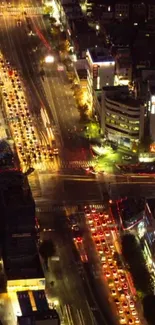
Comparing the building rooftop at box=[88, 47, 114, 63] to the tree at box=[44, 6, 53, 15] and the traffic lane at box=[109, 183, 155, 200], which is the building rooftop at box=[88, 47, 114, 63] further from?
the tree at box=[44, 6, 53, 15]

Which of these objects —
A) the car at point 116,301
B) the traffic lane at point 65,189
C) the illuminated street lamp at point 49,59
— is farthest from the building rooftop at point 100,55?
the car at point 116,301

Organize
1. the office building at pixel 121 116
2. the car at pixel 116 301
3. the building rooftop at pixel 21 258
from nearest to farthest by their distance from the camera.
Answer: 1. the car at pixel 116 301
2. the building rooftop at pixel 21 258
3. the office building at pixel 121 116

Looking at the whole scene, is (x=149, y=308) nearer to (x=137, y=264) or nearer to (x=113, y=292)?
(x=113, y=292)

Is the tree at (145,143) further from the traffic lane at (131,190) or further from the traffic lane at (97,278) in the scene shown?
the traffic lane at (97,278)

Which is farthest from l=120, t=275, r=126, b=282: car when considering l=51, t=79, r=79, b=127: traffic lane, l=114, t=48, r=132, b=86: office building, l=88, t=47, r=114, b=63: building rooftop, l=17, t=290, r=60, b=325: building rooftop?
l=114, t=48, r=132, b=86: office building

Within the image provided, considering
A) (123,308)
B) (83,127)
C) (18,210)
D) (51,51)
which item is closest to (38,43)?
(51,51)

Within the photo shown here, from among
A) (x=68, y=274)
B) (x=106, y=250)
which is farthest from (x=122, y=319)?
(x=106, y=250)

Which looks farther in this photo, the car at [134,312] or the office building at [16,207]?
the office building at [16,207]
